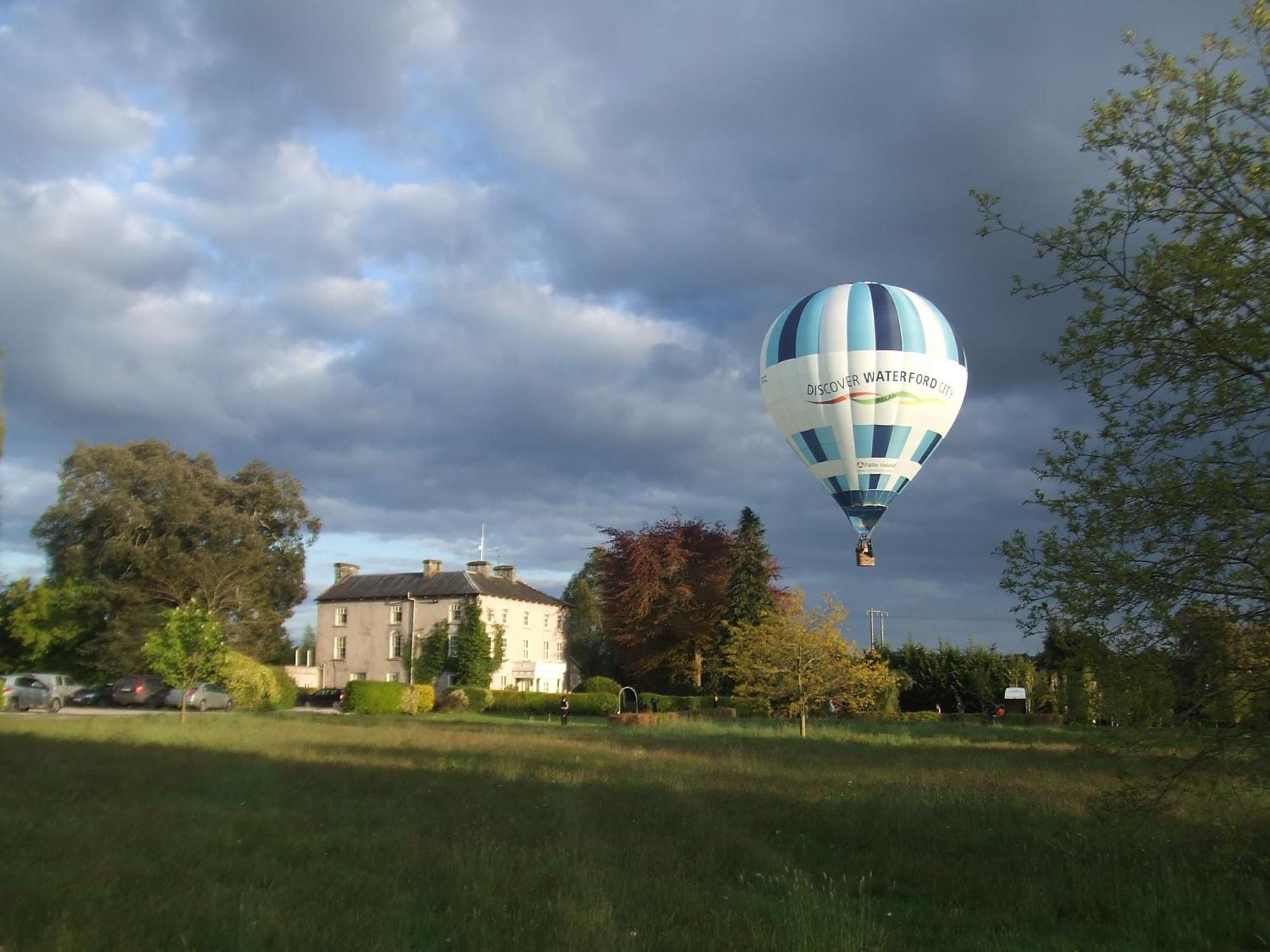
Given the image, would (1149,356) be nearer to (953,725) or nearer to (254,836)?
(254,836)

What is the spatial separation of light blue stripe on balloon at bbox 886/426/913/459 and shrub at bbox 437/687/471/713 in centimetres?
3174

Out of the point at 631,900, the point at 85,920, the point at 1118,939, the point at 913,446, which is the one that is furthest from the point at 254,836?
the point at 913,446

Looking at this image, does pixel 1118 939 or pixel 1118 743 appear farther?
pixel 1118 743

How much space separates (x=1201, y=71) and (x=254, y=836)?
11602mm

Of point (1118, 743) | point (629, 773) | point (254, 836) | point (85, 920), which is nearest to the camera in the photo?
point (85, 920)

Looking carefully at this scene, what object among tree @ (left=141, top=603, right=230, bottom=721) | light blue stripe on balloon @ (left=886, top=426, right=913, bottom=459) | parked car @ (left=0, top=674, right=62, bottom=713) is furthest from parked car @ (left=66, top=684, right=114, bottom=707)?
light blue stripe on balloon @ (left=886, top=426, right=913, bottom=459)

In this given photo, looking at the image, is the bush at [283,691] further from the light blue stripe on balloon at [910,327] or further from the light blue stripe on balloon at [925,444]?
the light blue stripe on balloon at [910,327]

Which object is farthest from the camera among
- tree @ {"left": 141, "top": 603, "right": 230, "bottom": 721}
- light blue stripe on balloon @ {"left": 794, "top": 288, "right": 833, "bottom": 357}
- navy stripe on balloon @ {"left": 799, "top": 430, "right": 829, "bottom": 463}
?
tree @ {"left": 141, "top": 603, "right": 230, "bottom": 721}

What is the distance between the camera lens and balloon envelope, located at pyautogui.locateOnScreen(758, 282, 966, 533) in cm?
2323

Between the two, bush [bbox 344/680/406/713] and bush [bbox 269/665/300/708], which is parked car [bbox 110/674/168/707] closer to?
bush [bbox 269/665/300/708]

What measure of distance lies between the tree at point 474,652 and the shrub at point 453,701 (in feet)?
→ 19.1

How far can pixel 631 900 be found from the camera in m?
7.52

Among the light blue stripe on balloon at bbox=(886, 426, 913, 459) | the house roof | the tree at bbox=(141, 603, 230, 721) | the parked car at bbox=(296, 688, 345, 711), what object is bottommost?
the parked car at bbox=(296, 688, 345, 711)

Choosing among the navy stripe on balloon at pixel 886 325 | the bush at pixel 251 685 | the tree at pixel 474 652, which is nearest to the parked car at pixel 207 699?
the bush at pixel 251 685
